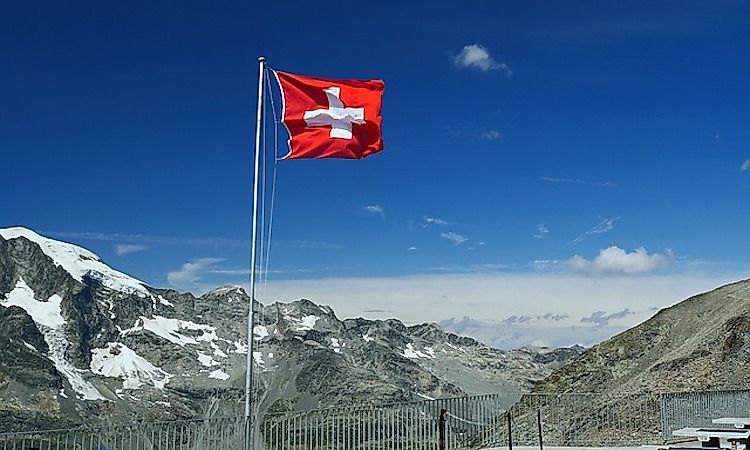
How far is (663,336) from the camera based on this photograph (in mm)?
55219

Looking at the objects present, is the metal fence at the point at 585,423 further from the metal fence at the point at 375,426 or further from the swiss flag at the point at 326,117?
the swiss flag at the point at 326,117

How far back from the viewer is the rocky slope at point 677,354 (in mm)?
40500

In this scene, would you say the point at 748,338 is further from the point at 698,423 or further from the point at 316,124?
the point at 316,124

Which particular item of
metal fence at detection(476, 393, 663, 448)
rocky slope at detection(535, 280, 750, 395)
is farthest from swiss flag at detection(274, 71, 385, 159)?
rocky slope at detection(535, 280, 750, 395)

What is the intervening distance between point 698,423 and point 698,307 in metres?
32.7

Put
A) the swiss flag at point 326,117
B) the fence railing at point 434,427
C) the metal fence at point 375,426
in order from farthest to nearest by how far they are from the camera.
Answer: the metal fence at point 375,426 → the swiss flag at point 326,117 → the fence railing at point 434,427

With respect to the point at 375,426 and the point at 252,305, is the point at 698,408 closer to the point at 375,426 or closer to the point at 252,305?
the point at 375,426

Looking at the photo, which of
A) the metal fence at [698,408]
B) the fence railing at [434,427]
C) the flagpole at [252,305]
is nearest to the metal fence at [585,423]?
the fence railing at [434,427]

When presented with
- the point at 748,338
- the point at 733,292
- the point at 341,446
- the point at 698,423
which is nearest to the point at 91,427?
the point at 341,446

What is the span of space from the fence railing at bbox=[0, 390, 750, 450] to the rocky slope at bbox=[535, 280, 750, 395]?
11.5 meters

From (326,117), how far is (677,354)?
35731 millimetres

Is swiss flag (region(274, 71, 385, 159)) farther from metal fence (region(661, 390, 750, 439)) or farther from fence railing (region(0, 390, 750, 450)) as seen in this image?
metal fence (region(661, 390, 750, 439))

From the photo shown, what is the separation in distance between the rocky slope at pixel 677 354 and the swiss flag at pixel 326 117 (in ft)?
87.4

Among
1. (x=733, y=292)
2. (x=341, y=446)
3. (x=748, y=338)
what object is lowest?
(x=341, y=446)
